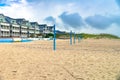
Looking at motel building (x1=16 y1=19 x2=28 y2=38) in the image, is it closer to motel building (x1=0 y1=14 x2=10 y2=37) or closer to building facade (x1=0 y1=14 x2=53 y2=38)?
building facade (x1=0 y1=14 x2=53 y2=38)

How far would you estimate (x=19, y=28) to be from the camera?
73.6m

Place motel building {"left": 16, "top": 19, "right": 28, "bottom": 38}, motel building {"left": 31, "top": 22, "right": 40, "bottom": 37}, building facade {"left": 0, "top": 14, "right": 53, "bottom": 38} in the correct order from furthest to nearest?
1. motel building {"left": 31, "top": 22, "right": 40, "bottom": 37}
2. motel building {"left": 16, "top": 19, "right": 28, "bottom": 38}
3. building facade {"left": 0, "top": 14, "right": 53, "bottom": 38}

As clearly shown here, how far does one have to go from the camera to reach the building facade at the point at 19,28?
204 ft

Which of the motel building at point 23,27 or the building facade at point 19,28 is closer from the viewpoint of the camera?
the building facade at point 19,28

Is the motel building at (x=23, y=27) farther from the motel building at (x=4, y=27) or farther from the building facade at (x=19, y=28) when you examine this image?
the motel building at (x=4, y=27)

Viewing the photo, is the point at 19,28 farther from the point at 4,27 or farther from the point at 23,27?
the point at 4,27

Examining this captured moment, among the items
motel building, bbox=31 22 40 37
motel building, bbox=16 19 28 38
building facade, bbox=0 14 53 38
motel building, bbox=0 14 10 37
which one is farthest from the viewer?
motel building, bbox=31 22 40 37

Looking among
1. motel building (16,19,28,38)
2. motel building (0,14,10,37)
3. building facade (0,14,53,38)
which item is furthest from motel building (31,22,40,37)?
motel building (0,14,10,37)

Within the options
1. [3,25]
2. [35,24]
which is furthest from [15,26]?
[35,24]

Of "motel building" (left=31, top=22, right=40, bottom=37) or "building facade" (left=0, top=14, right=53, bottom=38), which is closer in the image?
"building facade" (left=0, top=14, right=53, bottom=38)

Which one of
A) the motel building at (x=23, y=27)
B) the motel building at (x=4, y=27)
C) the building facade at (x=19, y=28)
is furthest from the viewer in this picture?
the motel building at (x=23, y=27)

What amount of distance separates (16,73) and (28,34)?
7524 cm

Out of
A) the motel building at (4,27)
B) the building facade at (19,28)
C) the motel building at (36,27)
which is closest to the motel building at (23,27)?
the building facade at (19,28)

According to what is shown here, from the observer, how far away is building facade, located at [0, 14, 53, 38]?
62.1 metres
